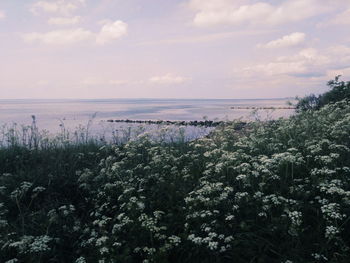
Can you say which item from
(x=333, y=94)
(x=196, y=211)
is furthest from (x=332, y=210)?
(x=333, y=94)

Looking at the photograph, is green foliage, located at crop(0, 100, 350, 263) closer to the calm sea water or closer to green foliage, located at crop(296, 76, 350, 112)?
the calm sea water

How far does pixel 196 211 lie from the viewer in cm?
500

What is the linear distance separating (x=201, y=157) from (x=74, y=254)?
10.2 feet

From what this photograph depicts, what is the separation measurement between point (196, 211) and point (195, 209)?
0.13 m

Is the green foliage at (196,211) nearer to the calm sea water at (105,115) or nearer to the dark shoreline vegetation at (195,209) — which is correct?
the dark shoreline vegetation at (195,209)

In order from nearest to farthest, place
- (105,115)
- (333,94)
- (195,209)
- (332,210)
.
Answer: (332,210) < (195,209) < (333,94) < (105,115)

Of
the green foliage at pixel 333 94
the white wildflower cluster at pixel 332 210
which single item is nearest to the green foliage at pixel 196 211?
the white wildflower cluster at pixel 332 210

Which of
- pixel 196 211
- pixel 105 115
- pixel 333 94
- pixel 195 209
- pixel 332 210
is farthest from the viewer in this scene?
pixel 105 115

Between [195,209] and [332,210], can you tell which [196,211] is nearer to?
[195,209]

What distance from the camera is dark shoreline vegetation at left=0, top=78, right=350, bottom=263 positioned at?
443 centimetres

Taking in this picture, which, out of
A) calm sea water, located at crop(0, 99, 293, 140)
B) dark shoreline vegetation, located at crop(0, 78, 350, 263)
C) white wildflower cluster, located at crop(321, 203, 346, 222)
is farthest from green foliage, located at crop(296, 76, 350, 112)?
white wildflower cluster, located at crop(321, 203, 346, 222)

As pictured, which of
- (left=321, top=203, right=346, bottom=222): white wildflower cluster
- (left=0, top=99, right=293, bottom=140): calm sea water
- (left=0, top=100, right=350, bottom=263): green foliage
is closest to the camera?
(left=321, top=203, right=346, bottom=222): white wildflower cluster

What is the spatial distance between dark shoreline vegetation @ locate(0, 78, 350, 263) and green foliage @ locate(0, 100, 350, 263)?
17 millimetres

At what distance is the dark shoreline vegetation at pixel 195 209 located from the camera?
443 cm
